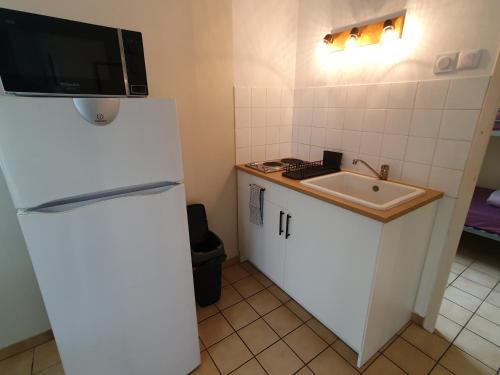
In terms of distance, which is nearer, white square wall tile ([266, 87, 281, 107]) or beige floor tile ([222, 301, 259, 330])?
beige floor tile ([222, 301, 259, 330])

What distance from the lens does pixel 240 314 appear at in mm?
1700

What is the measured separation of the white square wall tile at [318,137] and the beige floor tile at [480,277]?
5.42 ft

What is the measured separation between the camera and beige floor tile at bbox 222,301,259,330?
1629 millimetres

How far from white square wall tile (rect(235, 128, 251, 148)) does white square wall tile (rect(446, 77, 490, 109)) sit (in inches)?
51.0

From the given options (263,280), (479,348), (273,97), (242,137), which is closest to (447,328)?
(479,348)

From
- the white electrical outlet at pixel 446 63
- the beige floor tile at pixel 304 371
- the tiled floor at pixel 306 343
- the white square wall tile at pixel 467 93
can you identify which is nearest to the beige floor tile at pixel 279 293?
the tiled floor at pixel 306 343

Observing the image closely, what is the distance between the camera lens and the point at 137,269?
3.21 ft

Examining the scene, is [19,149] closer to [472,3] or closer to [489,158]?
[472,3]

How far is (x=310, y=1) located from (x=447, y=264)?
207 cm

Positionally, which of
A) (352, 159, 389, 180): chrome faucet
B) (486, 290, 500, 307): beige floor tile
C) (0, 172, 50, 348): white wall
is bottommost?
(486, 290, 500, 307): beige floor tile

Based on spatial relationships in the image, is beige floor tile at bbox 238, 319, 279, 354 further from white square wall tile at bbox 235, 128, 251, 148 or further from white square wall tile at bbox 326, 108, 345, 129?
white square wall tile at bbox 326, 108, 345, 129

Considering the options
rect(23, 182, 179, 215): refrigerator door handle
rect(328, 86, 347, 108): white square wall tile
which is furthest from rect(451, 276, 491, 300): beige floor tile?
rect(23, 182, 179, 215): refrigerator door handle

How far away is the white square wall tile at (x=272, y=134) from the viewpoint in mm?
2131

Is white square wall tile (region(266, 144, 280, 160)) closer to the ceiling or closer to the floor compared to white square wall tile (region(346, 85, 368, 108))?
closer to the floor
